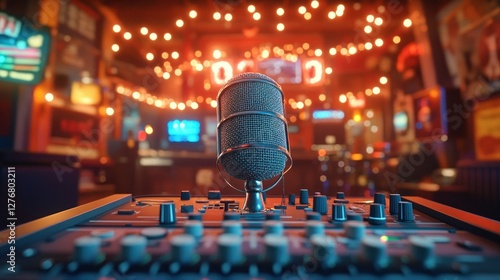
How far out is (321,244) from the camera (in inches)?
14.5

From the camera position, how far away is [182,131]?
16.1 feet

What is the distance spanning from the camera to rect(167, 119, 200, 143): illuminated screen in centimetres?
489

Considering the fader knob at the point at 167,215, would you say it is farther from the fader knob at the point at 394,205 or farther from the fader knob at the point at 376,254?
the fader knob at the point at 394,205

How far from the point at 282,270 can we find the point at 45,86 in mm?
6055

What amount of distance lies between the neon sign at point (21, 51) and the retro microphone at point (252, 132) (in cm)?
417

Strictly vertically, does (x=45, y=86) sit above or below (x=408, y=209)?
above

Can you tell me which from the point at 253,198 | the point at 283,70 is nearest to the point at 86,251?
the point at 253,198

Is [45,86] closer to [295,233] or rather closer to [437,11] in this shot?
[295,233]

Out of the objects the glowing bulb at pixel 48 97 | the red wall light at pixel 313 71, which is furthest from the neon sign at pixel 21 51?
the red wall light at pixel 313 71

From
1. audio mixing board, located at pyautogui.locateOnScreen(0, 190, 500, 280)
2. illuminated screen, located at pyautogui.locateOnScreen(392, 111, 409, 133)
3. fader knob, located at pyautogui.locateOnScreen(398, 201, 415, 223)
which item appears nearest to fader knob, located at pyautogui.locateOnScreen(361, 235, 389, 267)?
audio mixing board, located at pyautogui.locateOnScreen(0, 190, 500, 280)

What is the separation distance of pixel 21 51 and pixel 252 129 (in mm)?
4390

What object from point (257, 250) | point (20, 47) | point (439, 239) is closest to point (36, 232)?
point (257, 250)

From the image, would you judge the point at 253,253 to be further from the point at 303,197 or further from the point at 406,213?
the point at 303,197

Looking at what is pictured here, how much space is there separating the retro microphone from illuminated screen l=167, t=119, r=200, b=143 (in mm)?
4269
